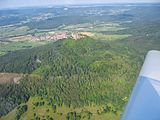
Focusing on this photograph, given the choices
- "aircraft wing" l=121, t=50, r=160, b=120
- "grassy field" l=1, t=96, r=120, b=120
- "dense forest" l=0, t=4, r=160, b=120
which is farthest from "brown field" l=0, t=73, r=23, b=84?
"aircraft wing" l=121, t=50, r=160, b=120

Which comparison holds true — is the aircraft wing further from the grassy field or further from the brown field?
the brown field

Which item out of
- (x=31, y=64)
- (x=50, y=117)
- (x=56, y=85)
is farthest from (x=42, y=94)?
(x=31, y=64)

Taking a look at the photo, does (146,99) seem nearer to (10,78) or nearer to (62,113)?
(62,113)

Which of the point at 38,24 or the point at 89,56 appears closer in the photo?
the point at 89,56

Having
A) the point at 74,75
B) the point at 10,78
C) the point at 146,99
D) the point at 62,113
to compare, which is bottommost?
the point at 10,78

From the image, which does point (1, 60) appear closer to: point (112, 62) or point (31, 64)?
point (31, 64)

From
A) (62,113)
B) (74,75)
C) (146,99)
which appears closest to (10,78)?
(74,75)

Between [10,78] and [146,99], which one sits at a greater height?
[146,99]

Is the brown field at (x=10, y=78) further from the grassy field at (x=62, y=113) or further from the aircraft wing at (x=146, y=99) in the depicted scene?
the aircraft wing at (x=146, y=99)

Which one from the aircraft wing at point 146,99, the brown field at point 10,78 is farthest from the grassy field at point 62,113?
the aircraft wing at point 146,99
